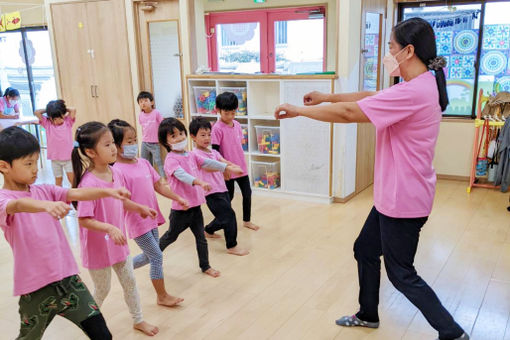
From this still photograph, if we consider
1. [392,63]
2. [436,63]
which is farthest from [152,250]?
[436,63]

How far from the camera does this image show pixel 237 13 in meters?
7.46

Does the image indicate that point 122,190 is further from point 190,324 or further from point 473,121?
point 473,121

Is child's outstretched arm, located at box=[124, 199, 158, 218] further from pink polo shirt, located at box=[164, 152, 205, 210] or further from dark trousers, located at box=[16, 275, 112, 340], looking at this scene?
pink polo shirt, located at box=[164, 152, 205, 210]

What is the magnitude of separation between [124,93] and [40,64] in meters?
3.15

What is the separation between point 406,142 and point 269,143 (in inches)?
119

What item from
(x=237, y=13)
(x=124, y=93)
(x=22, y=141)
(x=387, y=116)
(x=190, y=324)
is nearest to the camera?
(x=22, y=141)

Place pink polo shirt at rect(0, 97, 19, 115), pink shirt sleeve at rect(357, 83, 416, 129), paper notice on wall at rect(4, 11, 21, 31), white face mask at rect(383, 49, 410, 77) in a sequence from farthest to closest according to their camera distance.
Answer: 1. pink polo shirt at rect(0, 97, 19, 115)
2. paper notice on wall at rect(4, 11, 21, 31)
3. white face mask at rect(383, 49, 410, 77)
4. pink shirt sleeve at rect(357, 83, 416, 129)

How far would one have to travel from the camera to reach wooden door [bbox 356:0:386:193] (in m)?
4.67

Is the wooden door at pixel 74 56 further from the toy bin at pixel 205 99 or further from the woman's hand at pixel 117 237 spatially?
the woman's hand at pixel 117 237

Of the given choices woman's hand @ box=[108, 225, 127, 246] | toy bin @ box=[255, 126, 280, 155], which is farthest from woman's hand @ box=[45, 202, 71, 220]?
toy bin @ box=[255, 126, 280, 155]

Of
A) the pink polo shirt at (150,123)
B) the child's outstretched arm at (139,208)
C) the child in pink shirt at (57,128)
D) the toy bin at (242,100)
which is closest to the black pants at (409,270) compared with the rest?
the child's outstretched arm at (139,208)

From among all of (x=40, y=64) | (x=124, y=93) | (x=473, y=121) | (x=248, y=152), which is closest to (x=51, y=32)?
(x=124, y=93)

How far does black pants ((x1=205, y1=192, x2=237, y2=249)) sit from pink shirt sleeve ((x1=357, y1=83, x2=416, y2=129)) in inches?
68.9

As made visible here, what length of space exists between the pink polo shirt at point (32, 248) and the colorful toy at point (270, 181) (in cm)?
330
